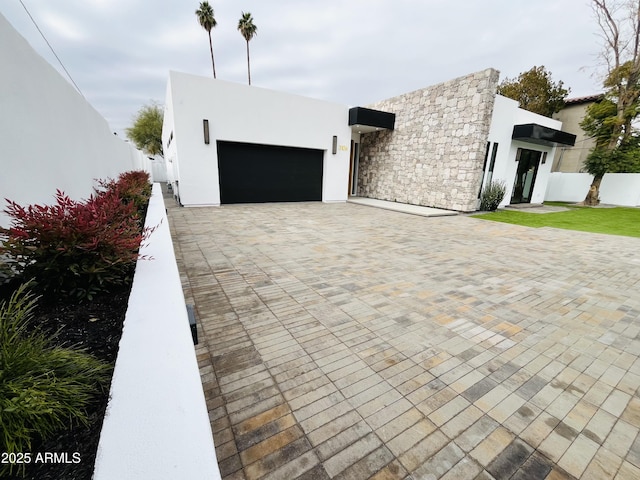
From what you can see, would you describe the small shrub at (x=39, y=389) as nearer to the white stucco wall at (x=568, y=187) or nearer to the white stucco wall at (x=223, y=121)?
the white stucco wall at (x=223, y=121)

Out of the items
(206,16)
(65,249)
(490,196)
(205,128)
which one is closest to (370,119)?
(490,196)

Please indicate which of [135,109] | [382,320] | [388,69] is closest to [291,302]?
[382,320]

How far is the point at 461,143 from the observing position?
30.6 ft

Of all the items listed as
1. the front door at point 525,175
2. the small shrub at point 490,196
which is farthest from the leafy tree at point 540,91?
the small shrub at point 490,196

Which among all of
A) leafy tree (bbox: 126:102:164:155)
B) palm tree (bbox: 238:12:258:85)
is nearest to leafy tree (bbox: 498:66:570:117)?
palm tree (bbox: 238:12:258:85)

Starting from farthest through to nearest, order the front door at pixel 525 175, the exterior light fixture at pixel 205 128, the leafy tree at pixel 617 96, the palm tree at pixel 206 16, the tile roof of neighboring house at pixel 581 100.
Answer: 1. the palm tree at pixel 206 16
2. the tile roof of neighboring house at pixel 581 100
3. the front door at pixel 525 175
4. the leafy tree at pixel 617 96
5. the exterior light fixture at pixel 205 128

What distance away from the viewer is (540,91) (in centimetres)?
1850

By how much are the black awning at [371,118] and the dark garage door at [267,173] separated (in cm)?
194

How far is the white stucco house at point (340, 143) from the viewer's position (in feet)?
28.9

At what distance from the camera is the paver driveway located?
1.35m

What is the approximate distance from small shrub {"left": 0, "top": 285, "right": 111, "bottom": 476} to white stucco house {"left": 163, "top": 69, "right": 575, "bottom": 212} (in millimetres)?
8978

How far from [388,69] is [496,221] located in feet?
38.4

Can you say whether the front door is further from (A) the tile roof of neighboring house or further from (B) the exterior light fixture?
(B) the exterior light fixture

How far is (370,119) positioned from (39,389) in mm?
12072
